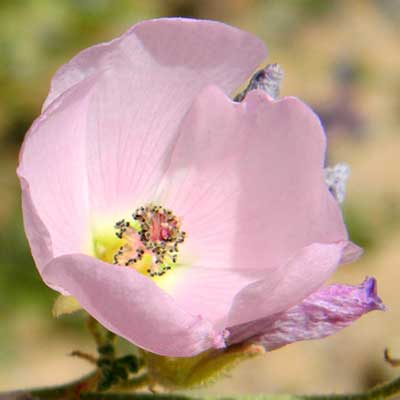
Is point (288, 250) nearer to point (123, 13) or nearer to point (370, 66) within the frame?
point (123, 13)

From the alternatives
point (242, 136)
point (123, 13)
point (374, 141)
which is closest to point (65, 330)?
point (123, 13)

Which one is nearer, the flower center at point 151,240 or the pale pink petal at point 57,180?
the pale pink petal at point 57,180

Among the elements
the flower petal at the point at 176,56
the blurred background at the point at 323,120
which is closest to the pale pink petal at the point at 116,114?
the flower petal at the point at 176,56

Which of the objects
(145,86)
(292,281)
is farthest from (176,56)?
(292,281)

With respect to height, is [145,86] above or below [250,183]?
above

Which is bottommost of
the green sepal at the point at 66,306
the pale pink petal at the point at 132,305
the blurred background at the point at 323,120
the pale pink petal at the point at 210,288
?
the pale pink petal at the point at 132,305

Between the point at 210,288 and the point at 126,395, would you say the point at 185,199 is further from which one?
the point at 126,395

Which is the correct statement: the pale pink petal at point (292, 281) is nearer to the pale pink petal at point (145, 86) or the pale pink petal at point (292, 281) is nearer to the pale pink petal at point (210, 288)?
the pale pink petal at point (210, 288)
